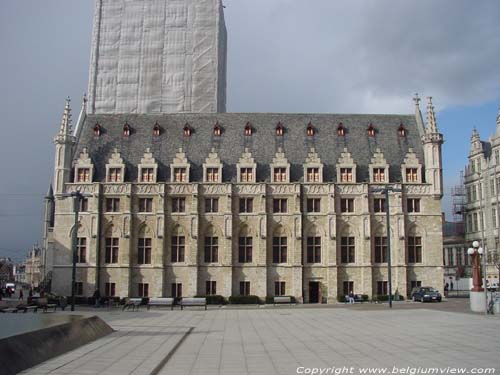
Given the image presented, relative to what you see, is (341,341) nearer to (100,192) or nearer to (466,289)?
(100,192)

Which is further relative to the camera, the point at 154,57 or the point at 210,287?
the point at 154,57

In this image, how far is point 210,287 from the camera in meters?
51.9

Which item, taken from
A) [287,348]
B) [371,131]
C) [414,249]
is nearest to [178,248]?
[414,249]

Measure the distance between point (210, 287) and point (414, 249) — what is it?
65.6 ft

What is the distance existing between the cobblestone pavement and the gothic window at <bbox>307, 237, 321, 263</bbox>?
25.7 m

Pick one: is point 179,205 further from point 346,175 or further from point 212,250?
point 346,175

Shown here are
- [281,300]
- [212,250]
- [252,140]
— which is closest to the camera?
[281,300]

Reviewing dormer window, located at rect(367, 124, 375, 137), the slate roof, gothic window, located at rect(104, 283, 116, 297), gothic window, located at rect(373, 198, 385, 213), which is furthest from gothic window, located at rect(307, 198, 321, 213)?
gothic window, located at rect(104, 283, 116, 297)

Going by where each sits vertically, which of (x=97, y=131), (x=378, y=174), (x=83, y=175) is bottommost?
(x=83, y=175)

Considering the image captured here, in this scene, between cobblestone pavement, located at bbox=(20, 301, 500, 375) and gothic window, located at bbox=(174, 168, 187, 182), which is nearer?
cobblestone pavement, located at bbox=(20, 301, 500, 375)

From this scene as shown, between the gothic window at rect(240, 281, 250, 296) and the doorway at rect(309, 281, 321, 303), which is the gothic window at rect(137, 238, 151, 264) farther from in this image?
the doorway at rect(309, 281, 321, 303)

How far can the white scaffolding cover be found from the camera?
218 feet

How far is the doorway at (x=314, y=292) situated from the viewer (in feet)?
171

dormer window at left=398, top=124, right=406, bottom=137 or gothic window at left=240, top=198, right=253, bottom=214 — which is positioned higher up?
dormer window at left=398, top=124, right=406, bottom=137
